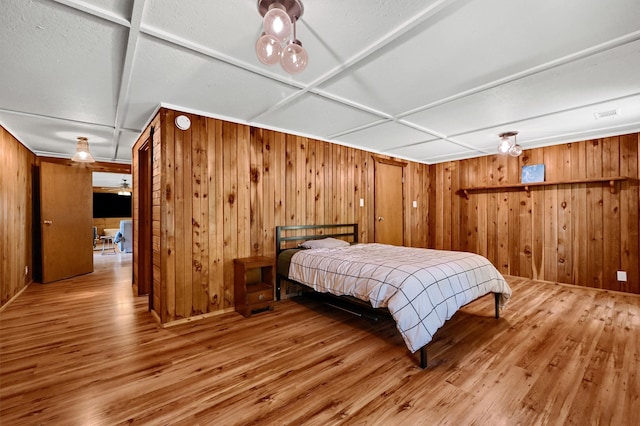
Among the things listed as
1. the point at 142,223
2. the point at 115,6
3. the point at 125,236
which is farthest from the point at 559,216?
the point at 125,236

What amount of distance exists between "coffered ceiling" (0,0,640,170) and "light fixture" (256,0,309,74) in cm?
8

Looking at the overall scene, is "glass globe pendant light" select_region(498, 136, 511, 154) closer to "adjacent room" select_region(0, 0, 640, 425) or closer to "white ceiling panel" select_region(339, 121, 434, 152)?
"adjacent room" select_region(0, 0, 640, 425)

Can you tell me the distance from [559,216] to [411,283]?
4.02m

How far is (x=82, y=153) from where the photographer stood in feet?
12.4

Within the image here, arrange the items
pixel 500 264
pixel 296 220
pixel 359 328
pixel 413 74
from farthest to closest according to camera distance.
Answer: pixel 500 264 < pixel 296 220 < pixel 359 328 < pixel 413 74

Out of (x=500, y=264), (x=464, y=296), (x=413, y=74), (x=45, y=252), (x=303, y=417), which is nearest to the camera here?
(x=303, y=417)

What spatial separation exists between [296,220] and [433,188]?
374 centimetres

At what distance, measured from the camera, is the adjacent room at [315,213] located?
1.67 meters

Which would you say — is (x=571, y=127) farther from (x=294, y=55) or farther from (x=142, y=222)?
(x=142, y=222)

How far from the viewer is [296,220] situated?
13.1 feet

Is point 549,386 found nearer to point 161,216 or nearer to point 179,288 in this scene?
point 179,288

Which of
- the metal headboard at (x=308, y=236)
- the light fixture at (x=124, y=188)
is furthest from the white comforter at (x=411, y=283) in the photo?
the light fixture at (x=124, y=188)

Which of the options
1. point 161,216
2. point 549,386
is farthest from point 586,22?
point 161,216

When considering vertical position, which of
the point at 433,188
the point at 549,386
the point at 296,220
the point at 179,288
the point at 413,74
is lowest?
the point at 549,386
